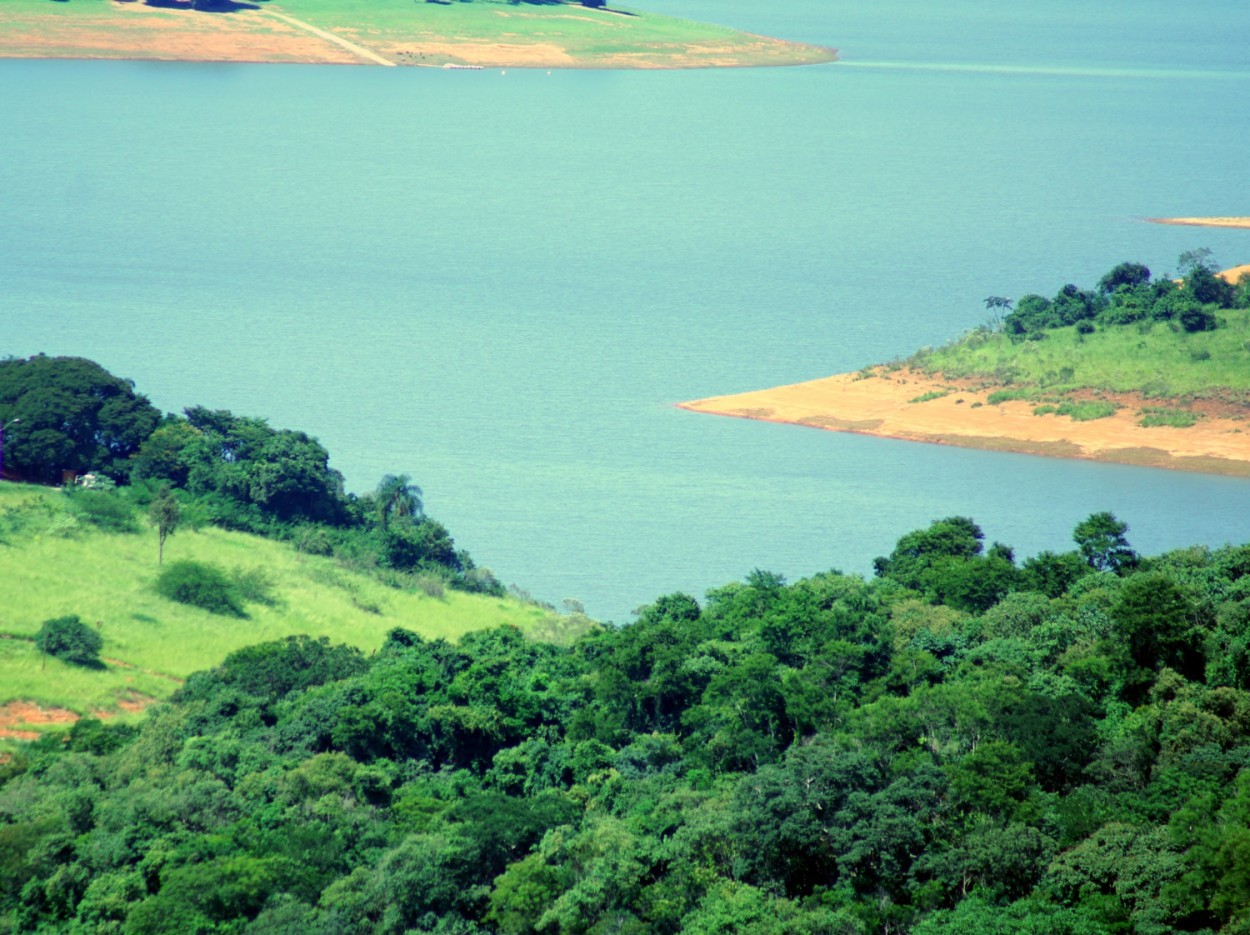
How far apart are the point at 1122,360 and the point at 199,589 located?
42.7 m

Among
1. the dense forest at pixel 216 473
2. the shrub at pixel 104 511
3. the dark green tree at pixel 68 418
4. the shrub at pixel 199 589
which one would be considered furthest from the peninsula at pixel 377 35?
the shrub at pixel 199 589

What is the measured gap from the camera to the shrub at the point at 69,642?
4672 cm

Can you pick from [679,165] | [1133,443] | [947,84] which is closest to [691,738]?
[1133,443]

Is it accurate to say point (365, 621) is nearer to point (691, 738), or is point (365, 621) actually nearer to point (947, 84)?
point (691, 738)

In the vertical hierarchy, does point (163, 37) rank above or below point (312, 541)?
above

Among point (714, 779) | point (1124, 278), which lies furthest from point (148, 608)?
point (1124, 278)

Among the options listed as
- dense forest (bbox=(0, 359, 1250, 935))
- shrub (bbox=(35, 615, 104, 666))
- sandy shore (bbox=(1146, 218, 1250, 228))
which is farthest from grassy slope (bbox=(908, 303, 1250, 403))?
shrub (bbox=(35, 615, 104, 666))

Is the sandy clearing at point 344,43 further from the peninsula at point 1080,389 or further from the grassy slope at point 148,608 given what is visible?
the grassy slope at point 148,608

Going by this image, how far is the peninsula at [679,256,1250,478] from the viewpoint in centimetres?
7462

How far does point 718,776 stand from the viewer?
34.8 m

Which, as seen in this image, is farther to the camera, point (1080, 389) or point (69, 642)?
point (1080, 389)

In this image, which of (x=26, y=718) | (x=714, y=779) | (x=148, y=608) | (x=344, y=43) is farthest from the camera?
(x=344, y=43)

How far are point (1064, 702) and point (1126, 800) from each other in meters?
3.73

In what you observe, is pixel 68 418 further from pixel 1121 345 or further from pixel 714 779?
pixel 1121 345
